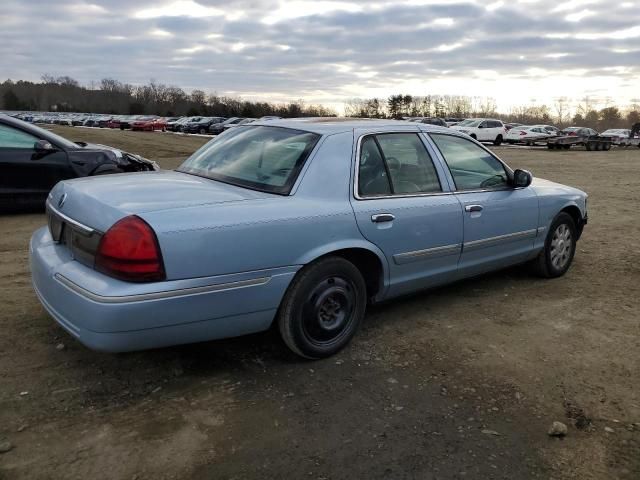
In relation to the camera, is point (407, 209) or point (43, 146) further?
point (43, 146)

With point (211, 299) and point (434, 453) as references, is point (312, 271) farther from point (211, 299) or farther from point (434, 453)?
point (434, 453)

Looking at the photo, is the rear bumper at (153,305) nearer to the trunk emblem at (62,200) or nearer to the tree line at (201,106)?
the trunk emblem at (62,200)

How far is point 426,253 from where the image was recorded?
4164 millimetres

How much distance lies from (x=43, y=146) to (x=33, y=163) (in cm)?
27

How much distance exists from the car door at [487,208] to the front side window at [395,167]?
8.8 inches

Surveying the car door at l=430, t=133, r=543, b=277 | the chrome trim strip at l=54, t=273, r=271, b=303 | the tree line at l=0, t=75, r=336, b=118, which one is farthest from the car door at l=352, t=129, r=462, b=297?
the tree line at l=0, t=75, r=336, b=118

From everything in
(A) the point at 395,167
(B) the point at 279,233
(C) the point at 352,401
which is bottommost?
(C) the point at 352,401

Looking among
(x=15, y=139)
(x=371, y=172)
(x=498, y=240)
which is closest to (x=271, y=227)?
(x=371, y=172)

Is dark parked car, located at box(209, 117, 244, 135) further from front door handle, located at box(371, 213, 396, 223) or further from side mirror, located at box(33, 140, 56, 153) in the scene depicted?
front door handle, located at box(371, 213, 396, 223)

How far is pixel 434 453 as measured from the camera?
275 centimetres

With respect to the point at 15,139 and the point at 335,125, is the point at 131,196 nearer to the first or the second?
the point at 335,125

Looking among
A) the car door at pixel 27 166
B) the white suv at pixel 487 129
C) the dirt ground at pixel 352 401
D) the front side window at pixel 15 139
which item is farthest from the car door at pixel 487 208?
the white suv at pixel 487 129

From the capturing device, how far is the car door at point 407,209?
12.7ft

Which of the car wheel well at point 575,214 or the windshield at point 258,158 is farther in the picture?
the car wheel well at point 575,214
